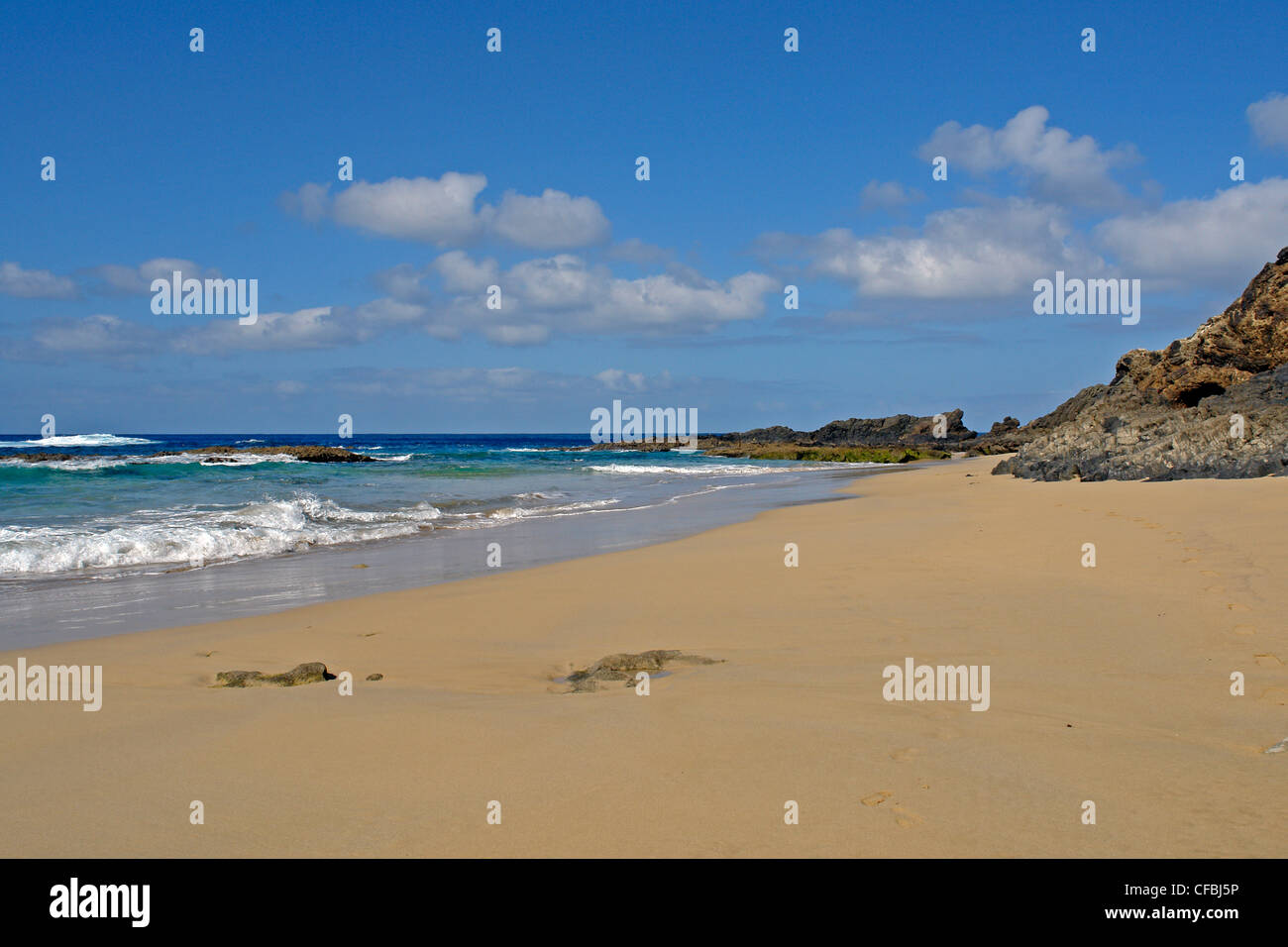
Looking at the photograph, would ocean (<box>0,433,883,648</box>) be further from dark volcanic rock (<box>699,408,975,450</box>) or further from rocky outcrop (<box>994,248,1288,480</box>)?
dark volcanic rock (<box>699,408,975,450</box>)

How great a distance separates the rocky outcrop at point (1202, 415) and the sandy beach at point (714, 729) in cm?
902

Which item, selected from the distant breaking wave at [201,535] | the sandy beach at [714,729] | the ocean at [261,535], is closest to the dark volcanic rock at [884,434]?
the ocean at [261,535]

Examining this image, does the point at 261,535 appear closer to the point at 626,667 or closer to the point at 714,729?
the point at 626,667

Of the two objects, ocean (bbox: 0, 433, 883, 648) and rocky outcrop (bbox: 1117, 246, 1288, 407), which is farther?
rocky outcrop (bbox: 1117, 246, 1288, 407)

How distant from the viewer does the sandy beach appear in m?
2.96

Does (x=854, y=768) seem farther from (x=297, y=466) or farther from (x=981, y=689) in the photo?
(x=297, y=466)

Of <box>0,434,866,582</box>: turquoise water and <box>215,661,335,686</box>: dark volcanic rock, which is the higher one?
<box>0,434,866,582</box>: turquoise water

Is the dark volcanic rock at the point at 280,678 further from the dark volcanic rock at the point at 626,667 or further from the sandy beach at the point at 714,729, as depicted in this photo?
the dark volcanic rock at the point at 626,667

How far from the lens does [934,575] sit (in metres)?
8.23

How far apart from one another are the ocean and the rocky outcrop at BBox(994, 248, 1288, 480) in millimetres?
6900

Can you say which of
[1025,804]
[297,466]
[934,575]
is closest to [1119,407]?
[934,575]

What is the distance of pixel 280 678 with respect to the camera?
5.52 m

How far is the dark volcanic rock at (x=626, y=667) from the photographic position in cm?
524

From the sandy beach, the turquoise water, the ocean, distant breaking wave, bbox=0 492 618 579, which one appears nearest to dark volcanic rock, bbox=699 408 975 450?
the turquoise water
